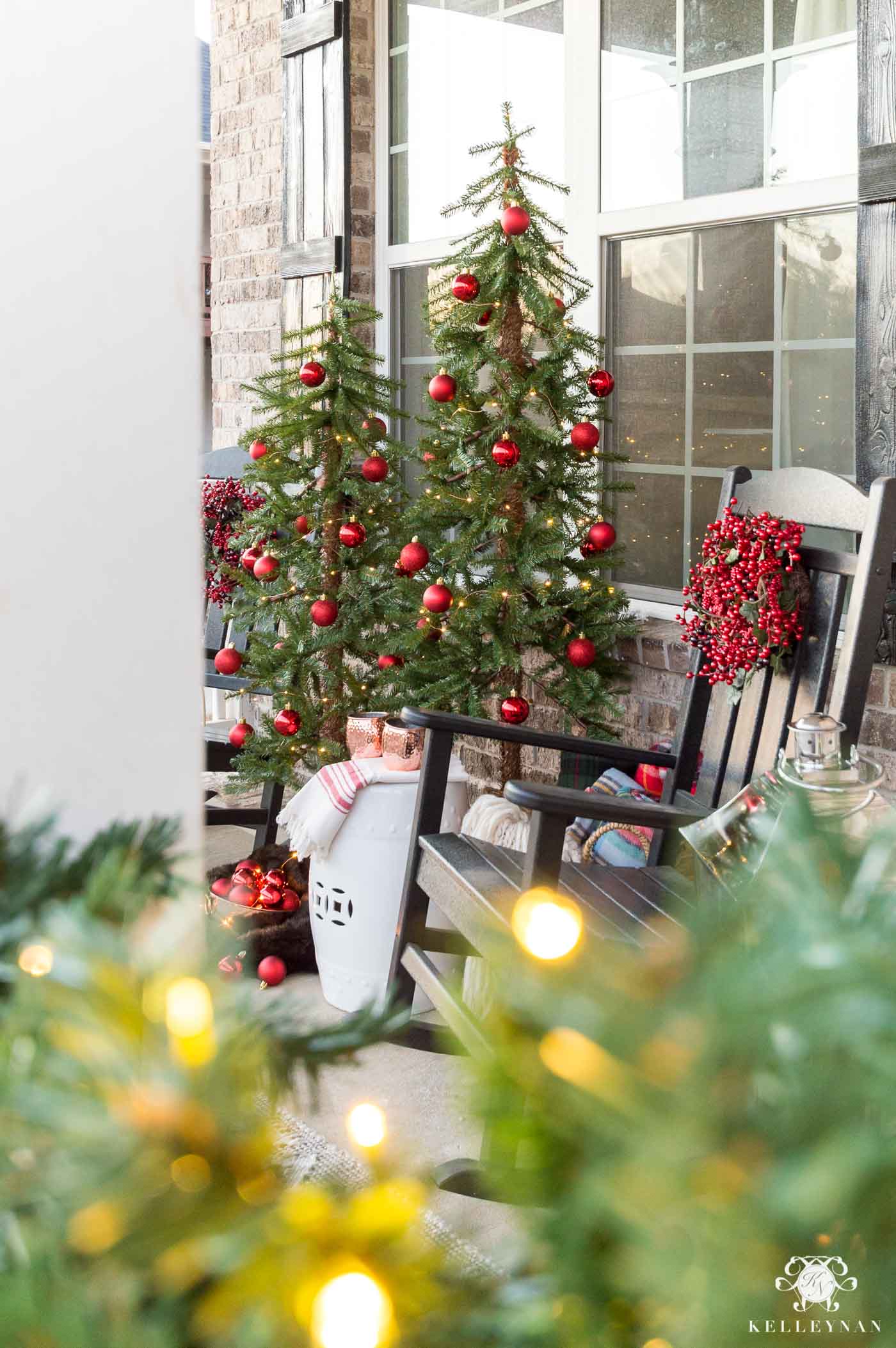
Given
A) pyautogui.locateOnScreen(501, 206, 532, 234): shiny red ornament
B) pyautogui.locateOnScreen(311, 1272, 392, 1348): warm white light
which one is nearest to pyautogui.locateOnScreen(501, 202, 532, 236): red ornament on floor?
pyautogui.locateOnScreen(501, 206, 532, 234): shiny red ornament

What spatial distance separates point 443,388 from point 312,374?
408mm

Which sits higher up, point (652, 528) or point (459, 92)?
point (459, 92)

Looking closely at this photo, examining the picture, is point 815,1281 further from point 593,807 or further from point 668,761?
point 668,761

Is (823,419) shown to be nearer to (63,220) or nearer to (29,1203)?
(63,220)

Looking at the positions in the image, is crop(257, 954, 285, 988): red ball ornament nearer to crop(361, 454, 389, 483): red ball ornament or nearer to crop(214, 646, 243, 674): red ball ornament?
crop(214, 646, 243, 674): red ball ornament

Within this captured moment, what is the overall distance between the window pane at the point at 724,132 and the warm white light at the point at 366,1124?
10.0ft

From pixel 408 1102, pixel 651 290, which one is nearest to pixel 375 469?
pixel 651 290

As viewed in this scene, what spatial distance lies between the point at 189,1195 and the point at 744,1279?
3.7 inches

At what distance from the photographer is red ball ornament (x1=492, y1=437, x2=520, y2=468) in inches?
113

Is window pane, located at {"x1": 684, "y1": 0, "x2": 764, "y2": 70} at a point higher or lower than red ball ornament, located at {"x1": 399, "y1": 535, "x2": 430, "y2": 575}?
higher

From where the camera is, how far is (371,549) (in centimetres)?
326

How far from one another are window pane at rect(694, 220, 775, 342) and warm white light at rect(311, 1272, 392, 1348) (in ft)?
10.2

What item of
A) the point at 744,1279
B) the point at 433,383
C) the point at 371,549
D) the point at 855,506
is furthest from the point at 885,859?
the point at 371,549

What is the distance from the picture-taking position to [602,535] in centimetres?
292
